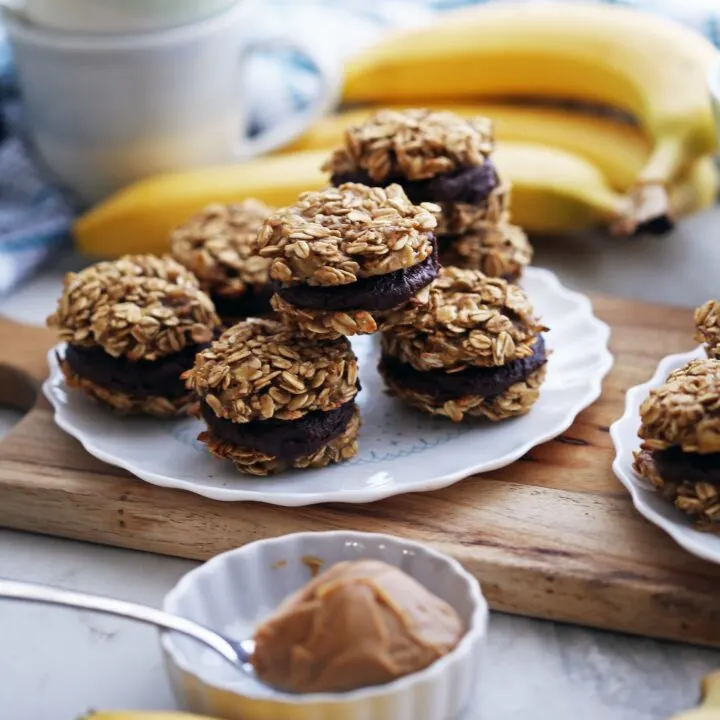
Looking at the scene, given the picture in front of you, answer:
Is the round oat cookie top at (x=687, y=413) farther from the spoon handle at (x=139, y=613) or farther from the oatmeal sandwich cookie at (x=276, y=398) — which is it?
the spoon handle at (x=139, y=613)

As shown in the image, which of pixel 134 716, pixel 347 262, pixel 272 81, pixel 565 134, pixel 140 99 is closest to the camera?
pixel 134 716

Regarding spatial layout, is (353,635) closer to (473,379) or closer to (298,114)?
(473,379)

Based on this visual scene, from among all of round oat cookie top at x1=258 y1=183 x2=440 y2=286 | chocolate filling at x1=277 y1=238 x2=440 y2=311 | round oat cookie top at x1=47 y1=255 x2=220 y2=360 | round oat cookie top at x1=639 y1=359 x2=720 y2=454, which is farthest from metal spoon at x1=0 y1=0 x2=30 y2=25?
round oat cookie top at x1=639 y1=359 x2=720 y2=454

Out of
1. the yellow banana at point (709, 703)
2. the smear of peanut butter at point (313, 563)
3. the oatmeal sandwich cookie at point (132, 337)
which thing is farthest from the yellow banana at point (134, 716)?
the oatmeal sandwich cookie at point (132, 337)

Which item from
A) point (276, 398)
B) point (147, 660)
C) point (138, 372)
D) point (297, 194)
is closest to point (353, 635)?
point (147, 660)

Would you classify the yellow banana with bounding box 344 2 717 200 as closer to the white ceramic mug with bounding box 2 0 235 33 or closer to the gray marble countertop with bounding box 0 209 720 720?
the white ceramic mug with bounding box 2 0 235 33
